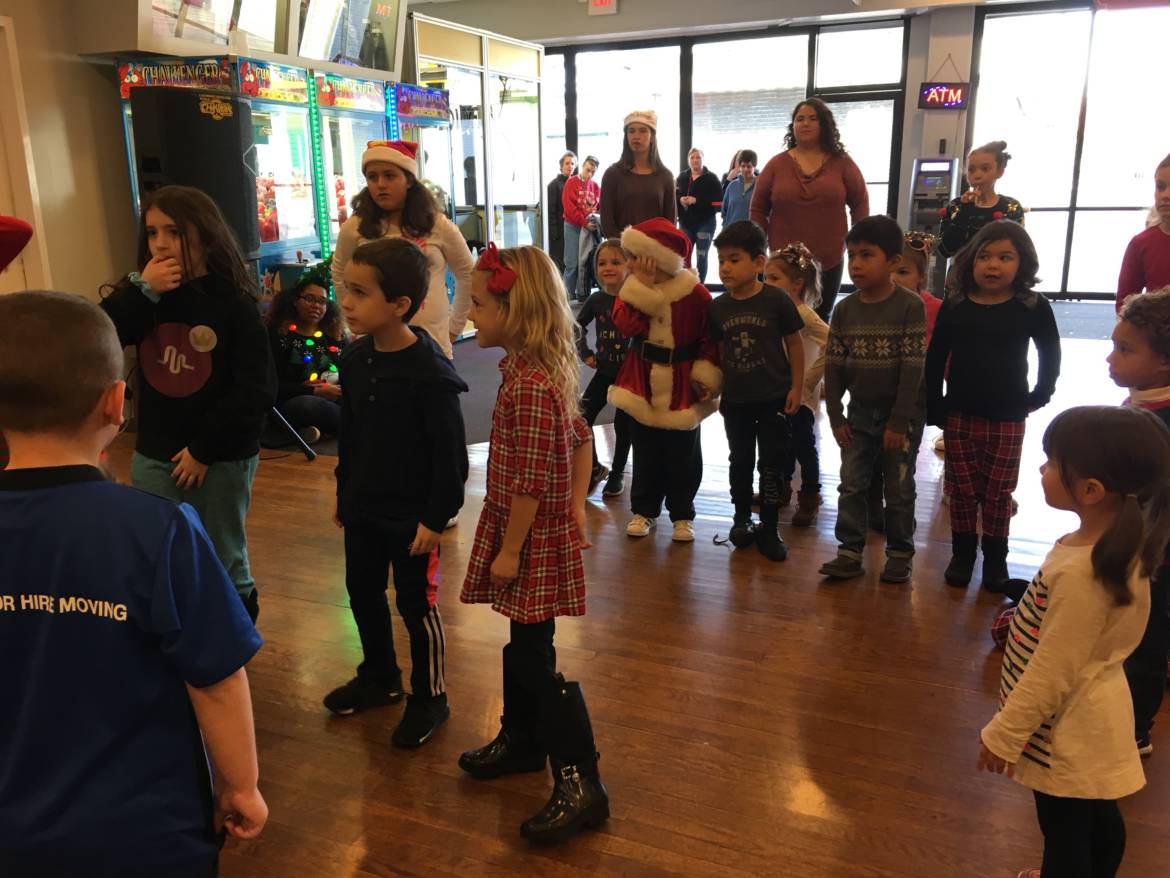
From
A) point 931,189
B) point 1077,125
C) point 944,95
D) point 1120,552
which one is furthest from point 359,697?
point 1077,125

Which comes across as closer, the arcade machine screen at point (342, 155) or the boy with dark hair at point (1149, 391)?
the boy with dark hair at point (1149, 391)

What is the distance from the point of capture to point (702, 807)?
6.70 ft

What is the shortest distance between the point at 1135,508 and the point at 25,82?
5.56 meters

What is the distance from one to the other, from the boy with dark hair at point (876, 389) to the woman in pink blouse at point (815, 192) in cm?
89

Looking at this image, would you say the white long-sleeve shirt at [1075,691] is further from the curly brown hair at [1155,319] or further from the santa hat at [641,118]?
the santa hat at [641,118]

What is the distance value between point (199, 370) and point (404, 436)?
54 centimetres

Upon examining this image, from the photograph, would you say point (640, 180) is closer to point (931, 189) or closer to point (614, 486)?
point (614, 486)

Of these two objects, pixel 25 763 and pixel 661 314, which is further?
pixel 661 314

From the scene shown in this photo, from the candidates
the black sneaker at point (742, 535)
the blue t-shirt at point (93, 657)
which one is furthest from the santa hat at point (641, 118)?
the blue t-shirt at point (93, 657)

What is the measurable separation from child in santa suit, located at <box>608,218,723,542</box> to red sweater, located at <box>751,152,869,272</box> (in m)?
0.94

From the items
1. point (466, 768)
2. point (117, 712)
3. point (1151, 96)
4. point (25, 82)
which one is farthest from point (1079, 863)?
point (1151, 96)

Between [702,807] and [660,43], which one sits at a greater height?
[660,43]

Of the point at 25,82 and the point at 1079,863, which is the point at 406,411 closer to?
the point at 1079,863

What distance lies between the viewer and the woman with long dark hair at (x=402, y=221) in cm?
315
